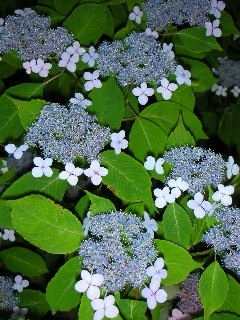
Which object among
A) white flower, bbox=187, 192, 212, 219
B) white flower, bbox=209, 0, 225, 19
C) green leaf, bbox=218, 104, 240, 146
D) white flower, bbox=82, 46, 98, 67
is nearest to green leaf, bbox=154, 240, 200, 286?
white flower, bbox=187, 192, 212, 219

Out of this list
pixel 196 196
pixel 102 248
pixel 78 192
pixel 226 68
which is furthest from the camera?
pixel 226 68

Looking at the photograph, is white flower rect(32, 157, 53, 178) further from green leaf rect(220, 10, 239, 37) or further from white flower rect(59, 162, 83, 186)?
green leaf rect(220, 10, 239, 37)

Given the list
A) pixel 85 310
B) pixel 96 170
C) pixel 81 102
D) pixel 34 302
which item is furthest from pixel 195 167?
pixel 34 302

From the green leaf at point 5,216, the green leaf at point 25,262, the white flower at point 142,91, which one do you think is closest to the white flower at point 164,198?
the white flower at point 142,91

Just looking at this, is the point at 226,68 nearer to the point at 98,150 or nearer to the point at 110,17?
the point at 110,17

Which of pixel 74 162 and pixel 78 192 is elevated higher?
pixel 74 162

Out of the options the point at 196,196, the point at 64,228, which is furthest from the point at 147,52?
the point at 64,228
